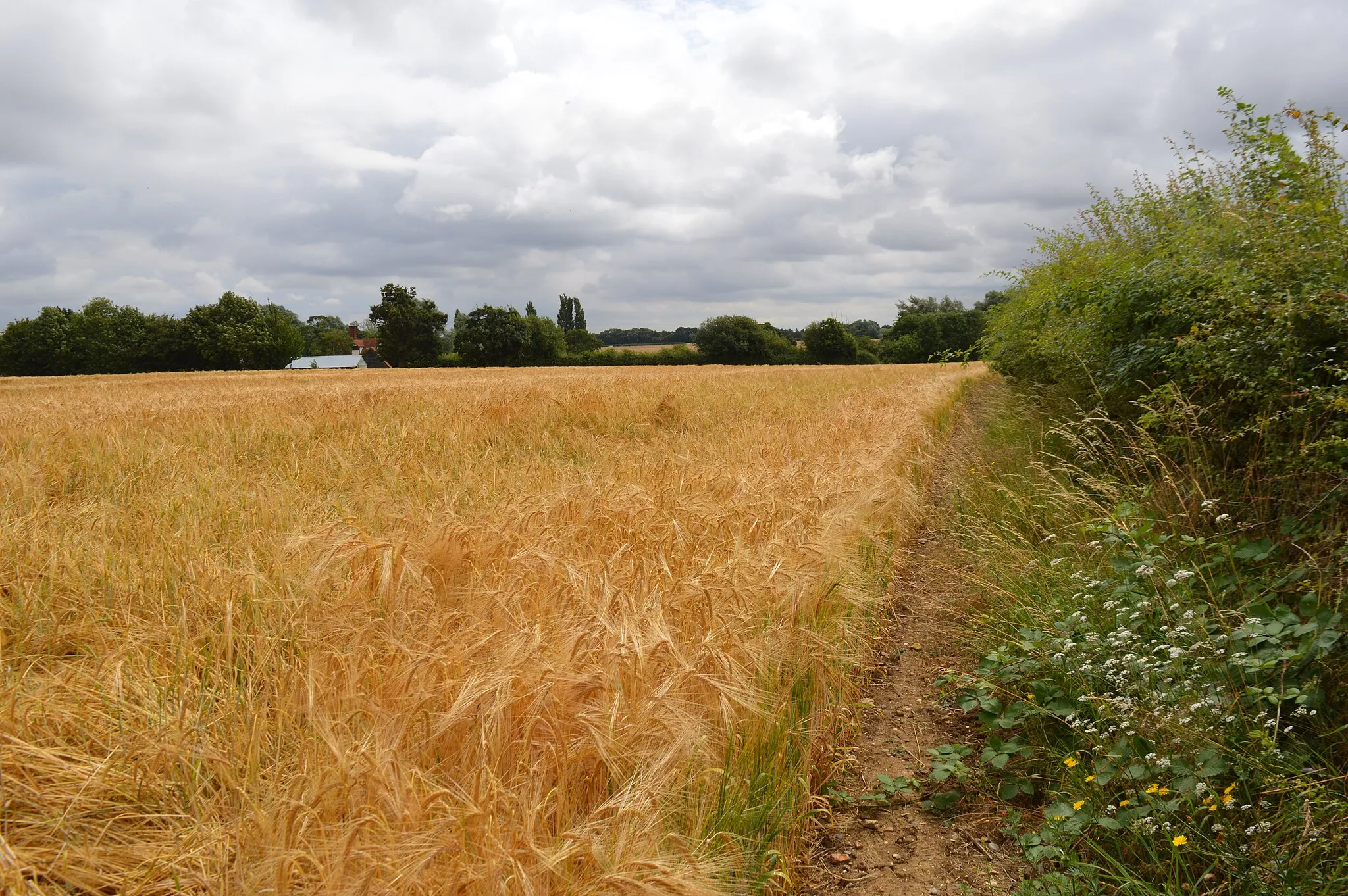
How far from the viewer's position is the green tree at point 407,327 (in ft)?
245

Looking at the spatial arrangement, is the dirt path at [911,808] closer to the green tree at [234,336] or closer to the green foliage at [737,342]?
the green tree at [234,336]

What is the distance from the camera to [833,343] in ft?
296

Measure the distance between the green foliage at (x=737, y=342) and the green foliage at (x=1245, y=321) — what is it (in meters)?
77.8

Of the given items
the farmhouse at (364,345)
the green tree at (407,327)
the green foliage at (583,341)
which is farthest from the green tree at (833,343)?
the farmhouse at (364,345)

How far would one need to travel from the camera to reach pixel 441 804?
5.09 feet

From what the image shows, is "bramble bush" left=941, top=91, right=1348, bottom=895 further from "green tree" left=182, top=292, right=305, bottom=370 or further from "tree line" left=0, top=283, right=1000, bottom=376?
"green tree" left=182, top=292, right=305, bottom=370

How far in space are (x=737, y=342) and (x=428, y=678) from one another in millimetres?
85577

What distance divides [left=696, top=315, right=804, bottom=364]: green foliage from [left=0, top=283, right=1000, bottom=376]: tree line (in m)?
0.12

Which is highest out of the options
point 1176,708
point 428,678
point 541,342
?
point 541,342

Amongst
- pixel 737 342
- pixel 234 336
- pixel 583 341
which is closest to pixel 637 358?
pixel 737 342

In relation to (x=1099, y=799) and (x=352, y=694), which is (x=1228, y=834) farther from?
(x=352, y=694)

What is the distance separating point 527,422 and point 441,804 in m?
7.75

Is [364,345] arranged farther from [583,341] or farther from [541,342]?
[541,342]

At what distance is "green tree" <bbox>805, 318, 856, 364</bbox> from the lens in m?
89.8
